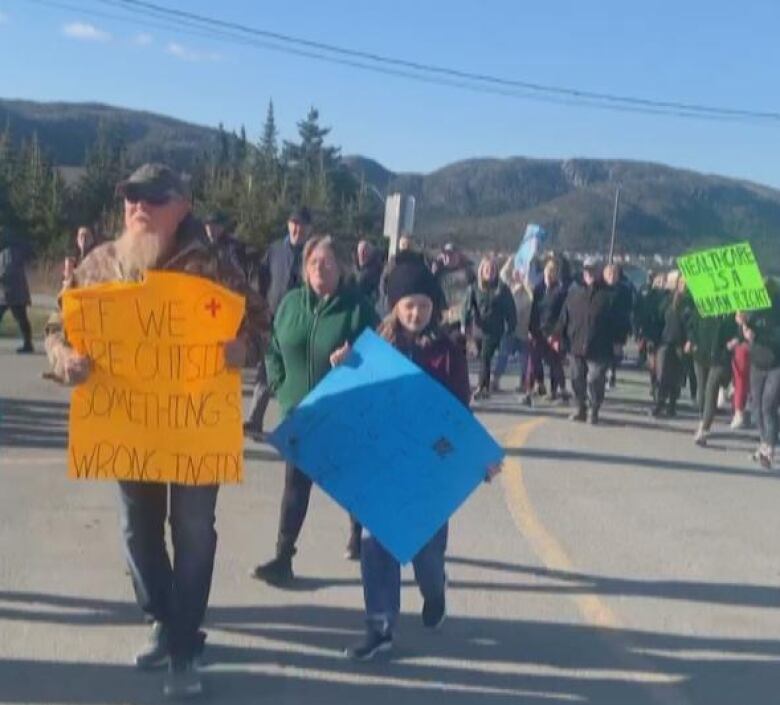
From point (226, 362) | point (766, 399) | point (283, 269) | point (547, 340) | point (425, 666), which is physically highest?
point (283, 269)

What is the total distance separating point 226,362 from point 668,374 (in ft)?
39.9

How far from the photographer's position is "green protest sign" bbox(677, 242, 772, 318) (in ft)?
46.0

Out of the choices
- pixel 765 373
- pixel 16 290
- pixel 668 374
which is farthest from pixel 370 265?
pixel 16 290

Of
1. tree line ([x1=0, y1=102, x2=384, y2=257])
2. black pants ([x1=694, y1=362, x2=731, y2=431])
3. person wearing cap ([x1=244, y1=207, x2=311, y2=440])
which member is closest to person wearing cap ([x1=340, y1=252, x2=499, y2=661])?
person wearing cap ([x1=244, y1=207, x2=311, y2=440])

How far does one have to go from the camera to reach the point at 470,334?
17.3 metres

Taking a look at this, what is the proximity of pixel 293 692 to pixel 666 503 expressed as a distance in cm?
537

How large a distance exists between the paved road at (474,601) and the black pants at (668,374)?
5400 millimetres

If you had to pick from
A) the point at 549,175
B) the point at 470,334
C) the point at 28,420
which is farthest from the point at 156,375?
the point at 549,175

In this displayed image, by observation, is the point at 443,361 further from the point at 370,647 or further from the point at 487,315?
the point at 487,315

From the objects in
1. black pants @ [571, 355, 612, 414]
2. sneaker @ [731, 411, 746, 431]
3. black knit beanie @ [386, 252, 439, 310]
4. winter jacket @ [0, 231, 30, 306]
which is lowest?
sneaker @ [731, 411, 746, 431]

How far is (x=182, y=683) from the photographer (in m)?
5.34

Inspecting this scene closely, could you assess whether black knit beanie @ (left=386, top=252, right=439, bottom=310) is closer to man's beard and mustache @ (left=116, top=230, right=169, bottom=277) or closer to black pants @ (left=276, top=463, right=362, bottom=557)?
black pants @ (left=276, top=463, right=362, bottom=557)

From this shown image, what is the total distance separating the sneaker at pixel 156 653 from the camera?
566 centimetres

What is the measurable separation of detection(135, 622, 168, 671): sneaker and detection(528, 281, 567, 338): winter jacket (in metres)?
12.1
